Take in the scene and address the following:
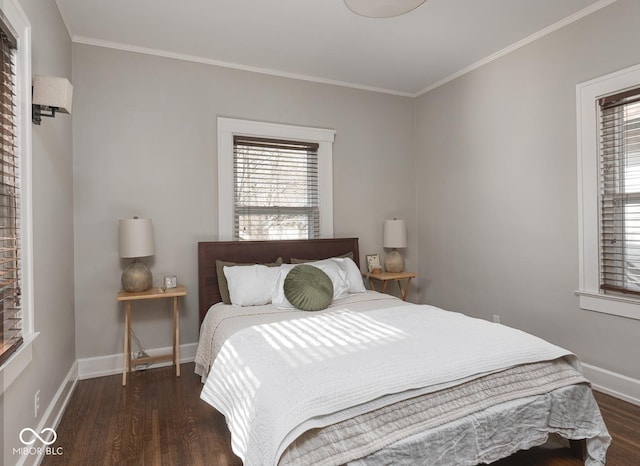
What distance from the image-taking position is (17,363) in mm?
1712

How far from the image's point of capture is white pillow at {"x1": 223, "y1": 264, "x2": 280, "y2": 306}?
321 centimetres

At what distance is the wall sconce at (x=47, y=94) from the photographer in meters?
2.05

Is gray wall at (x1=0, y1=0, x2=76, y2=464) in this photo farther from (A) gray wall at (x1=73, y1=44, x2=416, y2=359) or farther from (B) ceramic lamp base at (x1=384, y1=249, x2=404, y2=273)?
(B) ceramic lamp base at (x1=384, y1=249, x2=404, y2=273)

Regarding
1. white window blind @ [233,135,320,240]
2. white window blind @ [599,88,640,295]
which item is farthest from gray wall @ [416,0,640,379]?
white window blind @ [233,135,320,240]

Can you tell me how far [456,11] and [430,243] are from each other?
2442 millimetres

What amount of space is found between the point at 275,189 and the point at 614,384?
3.27 m

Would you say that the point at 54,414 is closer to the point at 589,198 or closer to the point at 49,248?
the point at 49,248

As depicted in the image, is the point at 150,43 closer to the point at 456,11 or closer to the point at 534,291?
the point at 456,11

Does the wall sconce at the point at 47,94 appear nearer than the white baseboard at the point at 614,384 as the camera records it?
Yes

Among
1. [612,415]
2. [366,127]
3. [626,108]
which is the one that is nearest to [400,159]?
[366,127]

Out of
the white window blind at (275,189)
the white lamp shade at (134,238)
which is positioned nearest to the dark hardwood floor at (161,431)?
the white lamp shade at (134,238)

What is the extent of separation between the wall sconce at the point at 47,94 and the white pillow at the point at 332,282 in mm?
1928

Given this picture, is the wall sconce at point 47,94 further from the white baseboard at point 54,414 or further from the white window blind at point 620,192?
the white window blind at point 620,192

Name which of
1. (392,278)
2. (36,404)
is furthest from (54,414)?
(392,278)
